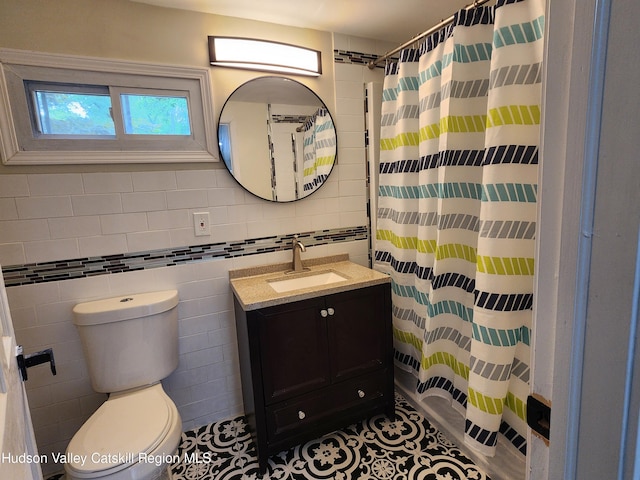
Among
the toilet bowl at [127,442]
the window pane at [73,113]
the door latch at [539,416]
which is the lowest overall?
the toilet bowl at [127,442]

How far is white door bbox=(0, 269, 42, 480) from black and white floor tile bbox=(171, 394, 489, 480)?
0.91 metres

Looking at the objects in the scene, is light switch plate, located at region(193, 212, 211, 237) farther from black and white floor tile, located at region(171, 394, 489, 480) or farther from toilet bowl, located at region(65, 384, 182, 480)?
black and white floor tile, located at region(171, 394, 489, 480)

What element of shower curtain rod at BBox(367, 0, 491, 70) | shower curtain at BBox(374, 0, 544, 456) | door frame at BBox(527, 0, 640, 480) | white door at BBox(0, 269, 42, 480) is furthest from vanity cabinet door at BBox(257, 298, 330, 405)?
shower curtain rod at BBox(367, 0, 491, 70)

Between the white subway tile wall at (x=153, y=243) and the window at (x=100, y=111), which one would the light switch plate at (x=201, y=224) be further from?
the window at (x=100, y=111)

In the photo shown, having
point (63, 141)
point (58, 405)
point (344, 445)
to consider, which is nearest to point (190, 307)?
point (58, 405)

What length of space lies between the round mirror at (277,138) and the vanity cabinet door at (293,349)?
2.25 ft

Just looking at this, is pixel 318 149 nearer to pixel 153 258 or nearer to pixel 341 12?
pixel 341 12

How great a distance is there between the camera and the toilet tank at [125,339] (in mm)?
1440

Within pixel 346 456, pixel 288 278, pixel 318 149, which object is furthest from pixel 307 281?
pixel 346 456

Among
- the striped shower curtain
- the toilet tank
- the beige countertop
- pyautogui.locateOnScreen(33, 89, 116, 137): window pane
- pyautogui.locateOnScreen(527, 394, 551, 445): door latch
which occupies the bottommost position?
the toilet tank

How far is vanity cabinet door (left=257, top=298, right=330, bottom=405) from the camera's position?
1.48m

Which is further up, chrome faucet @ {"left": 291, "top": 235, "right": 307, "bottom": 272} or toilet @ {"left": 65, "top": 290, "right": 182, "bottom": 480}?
chrome faucet @ {"left": 291, "top": 235, "right": 307, "bottom": 272}

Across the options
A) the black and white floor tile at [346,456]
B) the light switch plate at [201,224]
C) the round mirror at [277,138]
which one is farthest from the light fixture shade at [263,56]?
the black and white floor tile at [346,456]

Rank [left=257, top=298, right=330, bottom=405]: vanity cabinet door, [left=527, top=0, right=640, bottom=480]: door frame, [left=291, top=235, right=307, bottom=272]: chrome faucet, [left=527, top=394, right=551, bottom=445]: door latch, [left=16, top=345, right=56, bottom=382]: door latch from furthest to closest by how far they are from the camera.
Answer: [left=291, top=235, right=307, bottom=272]: chrome faucet → [left=257, top=298, right=330, bottom=405]: vanity cabinet door → [left=16, top=345, right=56, bottom=382]: door latch → [left=527, top=394, right=551, bottom=445]: door latch → [left=527, top=0, right=640, bottom=480]: door frame
